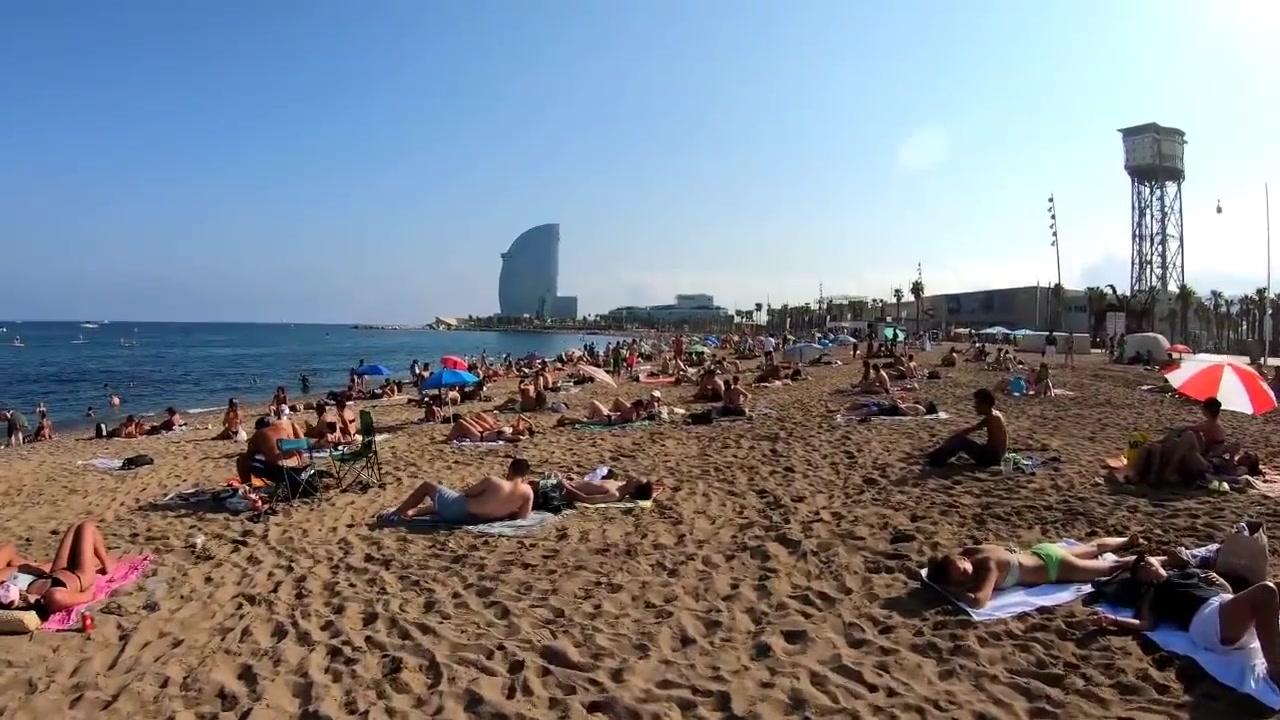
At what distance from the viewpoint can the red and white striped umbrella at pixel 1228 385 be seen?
→ 23.1ft

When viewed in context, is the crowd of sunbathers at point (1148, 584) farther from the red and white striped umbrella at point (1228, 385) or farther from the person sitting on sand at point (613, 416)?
the person sitting on sand at point (613, 416)

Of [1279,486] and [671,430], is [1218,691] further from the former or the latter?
[671,430]

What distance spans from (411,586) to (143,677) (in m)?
1.46

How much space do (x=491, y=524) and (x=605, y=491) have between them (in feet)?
3.53

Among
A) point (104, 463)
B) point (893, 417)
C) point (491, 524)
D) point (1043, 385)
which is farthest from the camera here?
point (1043, 385)

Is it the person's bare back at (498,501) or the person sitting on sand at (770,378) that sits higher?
the person sitting on sand at (770,378)

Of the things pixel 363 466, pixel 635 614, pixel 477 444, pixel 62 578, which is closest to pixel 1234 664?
pixel 635 614

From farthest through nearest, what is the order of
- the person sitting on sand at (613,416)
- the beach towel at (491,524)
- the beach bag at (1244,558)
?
the person sitting on sand at (613,416)
the beach towel at (491,524)
the beach bag at (1244,558)

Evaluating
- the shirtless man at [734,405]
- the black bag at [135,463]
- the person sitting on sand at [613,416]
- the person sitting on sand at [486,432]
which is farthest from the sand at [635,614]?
the shirtless man at [734,405]

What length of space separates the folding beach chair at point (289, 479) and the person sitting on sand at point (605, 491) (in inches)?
96.5

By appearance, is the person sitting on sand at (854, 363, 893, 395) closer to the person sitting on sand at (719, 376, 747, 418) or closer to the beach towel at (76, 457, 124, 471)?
the person sitting on sand at (719, 376, 747, 418)

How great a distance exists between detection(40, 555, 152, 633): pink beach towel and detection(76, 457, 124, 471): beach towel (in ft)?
18.2

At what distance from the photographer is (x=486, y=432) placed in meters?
10.6

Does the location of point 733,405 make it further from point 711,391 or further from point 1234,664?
point 1234,664
